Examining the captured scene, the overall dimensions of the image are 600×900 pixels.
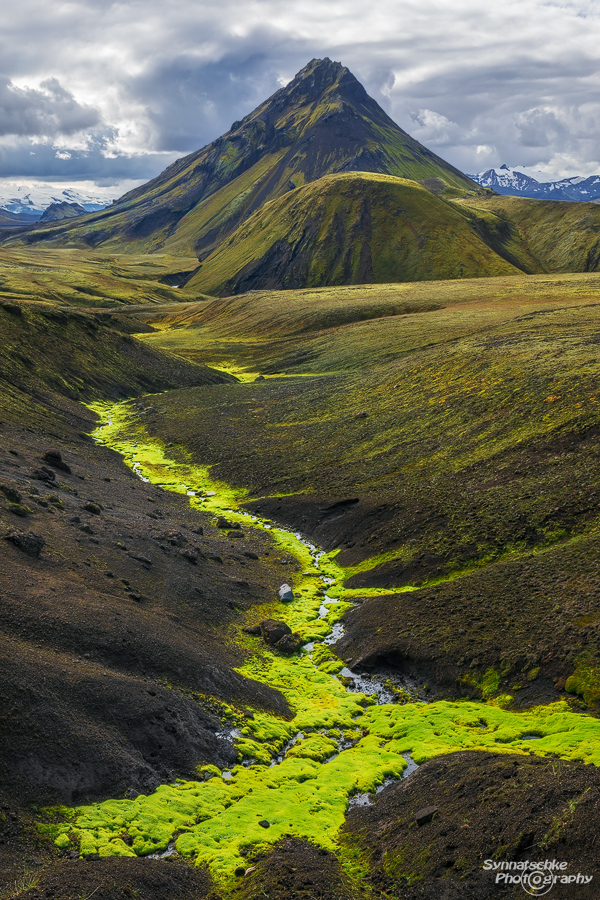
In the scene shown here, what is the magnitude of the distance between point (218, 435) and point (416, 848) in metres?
74.0

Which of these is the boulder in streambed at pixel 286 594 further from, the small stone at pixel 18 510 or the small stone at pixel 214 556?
the small stone at pixel 18 510

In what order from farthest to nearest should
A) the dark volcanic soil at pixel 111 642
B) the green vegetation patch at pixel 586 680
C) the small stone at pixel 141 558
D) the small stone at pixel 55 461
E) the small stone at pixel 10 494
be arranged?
the small stone at pixel 55 461 → the small stone at pixel 141 558 → the small stone at pixel 10 494 → the green vegetation patch at pixel 586 680 → the dark volcanic soil at pixel 111 642

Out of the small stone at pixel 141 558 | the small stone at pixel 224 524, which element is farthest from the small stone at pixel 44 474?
the small stone at pixel 224 524

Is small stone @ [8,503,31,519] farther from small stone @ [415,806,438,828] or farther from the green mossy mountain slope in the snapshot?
small stone @ [415,806,438,828]

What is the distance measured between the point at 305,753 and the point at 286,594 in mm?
18457

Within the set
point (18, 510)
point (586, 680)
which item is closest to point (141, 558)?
point (18, 510)

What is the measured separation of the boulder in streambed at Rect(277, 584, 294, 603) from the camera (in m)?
49.0

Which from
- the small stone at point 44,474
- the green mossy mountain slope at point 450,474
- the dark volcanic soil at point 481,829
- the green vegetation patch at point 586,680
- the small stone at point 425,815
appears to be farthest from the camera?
the small stone at point 44,474

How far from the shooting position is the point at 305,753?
102 ft

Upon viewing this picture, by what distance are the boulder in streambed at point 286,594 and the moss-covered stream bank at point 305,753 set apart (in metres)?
1.66

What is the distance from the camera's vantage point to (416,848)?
21391 mm

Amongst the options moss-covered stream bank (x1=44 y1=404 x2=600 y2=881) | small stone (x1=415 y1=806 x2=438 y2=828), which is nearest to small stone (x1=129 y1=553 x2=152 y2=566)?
moss-covered stream bank (x1=44 y1=404 x2=600 y2=881)

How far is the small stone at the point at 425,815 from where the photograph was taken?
22.4m

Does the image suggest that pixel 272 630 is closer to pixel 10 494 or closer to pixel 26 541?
pixel 26 541
